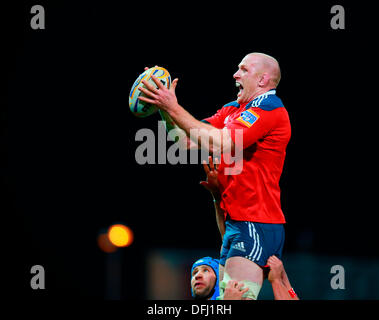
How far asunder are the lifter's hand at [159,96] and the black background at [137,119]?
4.81 metres

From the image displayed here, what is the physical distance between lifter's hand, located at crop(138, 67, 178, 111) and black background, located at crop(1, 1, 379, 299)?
15.8 ft

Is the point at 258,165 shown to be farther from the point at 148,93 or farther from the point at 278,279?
the point at 148,93

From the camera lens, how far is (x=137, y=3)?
8.22 metres

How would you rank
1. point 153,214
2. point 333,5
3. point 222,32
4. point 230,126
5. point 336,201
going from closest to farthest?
1. point 230,126
2. point 333,5
3. point 222,32
4. point 336,201
5. point 153,214

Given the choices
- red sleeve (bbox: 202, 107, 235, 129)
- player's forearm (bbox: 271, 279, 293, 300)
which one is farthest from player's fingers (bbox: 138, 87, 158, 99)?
player's forearm (bbox: 271, 279, 293, 300)

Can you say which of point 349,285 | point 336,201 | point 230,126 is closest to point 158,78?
point 230,126

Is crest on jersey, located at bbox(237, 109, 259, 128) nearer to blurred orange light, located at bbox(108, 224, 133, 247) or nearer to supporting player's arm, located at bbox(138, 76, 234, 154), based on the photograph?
supporting player's arm, located at bbox(138, 76, 234, 154)

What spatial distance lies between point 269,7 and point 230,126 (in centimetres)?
519

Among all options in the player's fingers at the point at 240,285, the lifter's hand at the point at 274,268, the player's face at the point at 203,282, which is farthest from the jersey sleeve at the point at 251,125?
the player's face at the point at 203,282

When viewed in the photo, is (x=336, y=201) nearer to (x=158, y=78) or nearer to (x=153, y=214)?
(x=153, y=214)

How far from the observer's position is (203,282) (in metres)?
4.67

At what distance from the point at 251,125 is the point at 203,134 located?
33 cm

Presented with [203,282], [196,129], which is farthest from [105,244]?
[196,129]

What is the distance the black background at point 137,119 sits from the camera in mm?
8070
